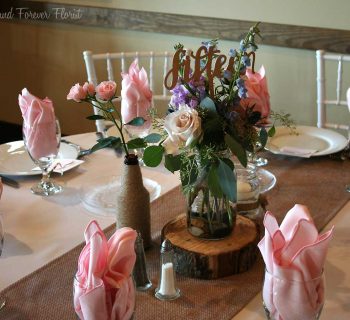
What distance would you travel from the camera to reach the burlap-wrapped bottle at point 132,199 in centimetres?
120

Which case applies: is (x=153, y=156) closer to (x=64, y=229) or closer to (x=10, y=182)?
(x=64, y=229)

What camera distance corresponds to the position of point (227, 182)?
107 centimetres

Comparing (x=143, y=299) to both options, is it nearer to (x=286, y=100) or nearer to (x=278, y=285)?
(x=278, y=285)

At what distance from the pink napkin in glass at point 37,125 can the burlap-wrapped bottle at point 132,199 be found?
37cm

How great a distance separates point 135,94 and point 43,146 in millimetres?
312

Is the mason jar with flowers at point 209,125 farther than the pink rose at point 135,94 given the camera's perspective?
No

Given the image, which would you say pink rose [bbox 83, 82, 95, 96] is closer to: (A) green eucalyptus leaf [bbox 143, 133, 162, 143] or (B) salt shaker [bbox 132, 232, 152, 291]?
(A) green eucalyptus leaf [bbox 143, 133, 162, 143]

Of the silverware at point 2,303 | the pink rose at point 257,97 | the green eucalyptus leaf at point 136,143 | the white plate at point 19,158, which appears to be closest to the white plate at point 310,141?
the pink rose at point 257,97

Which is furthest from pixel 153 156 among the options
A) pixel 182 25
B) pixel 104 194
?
pixel 182 25

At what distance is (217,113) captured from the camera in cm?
108

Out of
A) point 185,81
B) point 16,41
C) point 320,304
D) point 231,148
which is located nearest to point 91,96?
point 185,81

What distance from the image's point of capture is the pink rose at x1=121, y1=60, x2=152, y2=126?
5.42ft

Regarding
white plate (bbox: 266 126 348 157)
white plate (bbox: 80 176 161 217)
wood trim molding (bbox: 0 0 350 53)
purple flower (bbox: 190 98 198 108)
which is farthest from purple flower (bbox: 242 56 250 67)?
wood trim molding (bbox: 0 0 350 53)

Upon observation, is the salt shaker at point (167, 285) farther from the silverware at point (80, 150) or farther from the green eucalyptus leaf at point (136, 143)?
the silverware at point (80, 150)
